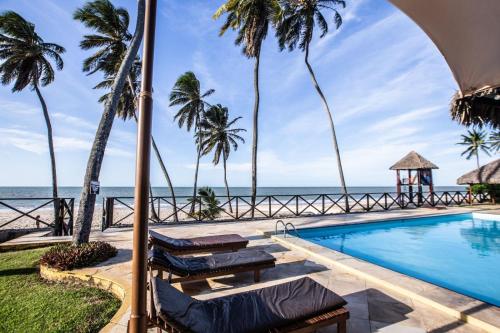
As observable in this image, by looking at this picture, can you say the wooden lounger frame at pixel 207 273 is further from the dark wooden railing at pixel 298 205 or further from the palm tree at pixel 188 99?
the palm tree at pixel 188 99

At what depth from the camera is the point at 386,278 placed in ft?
13.7

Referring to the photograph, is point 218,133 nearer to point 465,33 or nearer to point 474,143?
point 465,33

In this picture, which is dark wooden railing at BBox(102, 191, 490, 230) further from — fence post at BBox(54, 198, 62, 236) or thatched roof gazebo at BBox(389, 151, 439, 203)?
fence post at BBox(54, 198, 62, 236)

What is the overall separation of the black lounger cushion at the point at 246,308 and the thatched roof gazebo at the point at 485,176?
822 inches

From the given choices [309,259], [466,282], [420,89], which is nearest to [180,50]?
[309,259]

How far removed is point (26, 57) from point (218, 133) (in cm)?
1448

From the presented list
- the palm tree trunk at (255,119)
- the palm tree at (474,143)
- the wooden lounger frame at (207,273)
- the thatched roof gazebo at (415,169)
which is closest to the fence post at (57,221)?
the wooden lounger frame at (207,273)

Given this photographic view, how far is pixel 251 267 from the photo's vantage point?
4.21 m

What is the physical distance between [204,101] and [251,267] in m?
19.2

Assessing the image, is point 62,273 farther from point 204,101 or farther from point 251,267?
point 204,101

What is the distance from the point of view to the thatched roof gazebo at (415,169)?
16.9m

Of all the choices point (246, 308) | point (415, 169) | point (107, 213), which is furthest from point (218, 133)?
point (246, 308)

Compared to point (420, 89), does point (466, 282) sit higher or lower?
lower

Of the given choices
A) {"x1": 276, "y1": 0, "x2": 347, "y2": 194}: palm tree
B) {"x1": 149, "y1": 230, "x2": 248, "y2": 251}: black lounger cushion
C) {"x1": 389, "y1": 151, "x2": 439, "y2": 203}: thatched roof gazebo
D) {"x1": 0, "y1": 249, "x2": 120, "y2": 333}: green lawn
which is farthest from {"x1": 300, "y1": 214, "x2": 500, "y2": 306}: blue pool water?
{"x1": 0, "y1": 249, "x2": 120, "y2": 333}: green lawn
